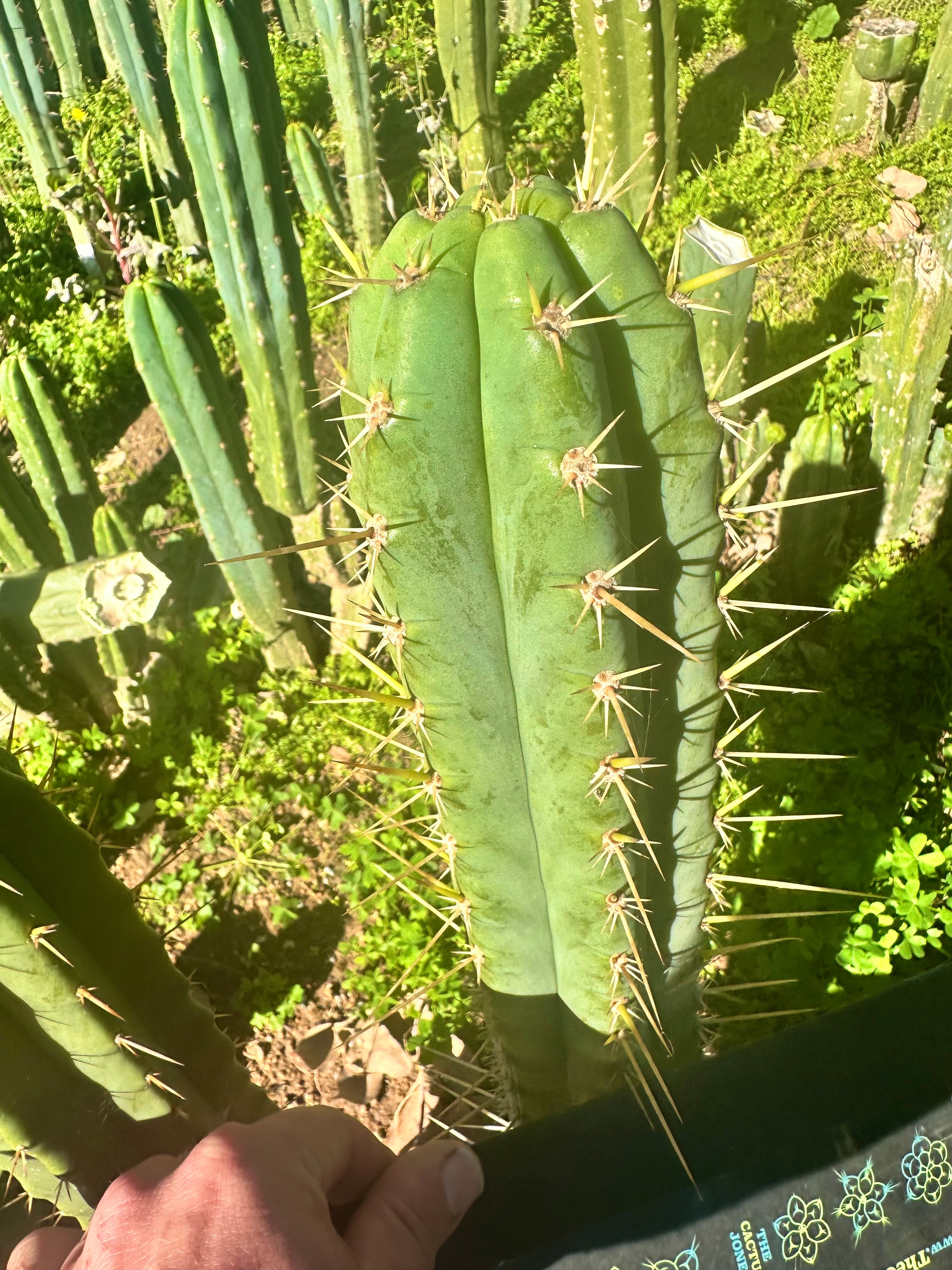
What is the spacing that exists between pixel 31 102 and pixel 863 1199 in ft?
20.8

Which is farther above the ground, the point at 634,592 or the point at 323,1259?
the point at 634,592

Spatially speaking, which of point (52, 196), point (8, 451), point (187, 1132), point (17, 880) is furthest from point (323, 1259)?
point (52, 196)

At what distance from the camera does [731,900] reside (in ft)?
8.41

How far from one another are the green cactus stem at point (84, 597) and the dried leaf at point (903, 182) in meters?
4.28

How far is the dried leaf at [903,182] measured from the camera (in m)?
4.66

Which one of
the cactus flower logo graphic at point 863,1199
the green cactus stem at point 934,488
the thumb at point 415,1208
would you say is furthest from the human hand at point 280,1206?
the green cactus stem at point 934,488

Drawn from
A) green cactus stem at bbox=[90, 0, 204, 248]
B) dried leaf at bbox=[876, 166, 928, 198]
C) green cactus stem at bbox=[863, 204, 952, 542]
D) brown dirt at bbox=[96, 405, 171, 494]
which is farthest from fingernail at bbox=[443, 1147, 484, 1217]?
dried leaf at bbox=[876, 166, 928, 198]

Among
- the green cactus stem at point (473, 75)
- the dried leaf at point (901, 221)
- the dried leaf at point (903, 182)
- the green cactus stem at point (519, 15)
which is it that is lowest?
the dried leaf at point (901, 221)

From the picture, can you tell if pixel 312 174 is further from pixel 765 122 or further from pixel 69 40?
pixel 69 40

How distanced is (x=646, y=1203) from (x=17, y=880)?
110 centimetres

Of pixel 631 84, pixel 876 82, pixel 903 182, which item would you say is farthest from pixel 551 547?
pixel 876 82

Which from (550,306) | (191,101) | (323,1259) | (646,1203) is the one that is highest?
(191,101)

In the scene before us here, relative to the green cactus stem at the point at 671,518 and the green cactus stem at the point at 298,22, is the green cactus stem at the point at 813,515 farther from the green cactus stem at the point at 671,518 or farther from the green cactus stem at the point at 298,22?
the green cactus stem at the point at 298,22

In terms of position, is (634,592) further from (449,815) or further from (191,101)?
(191,101)
